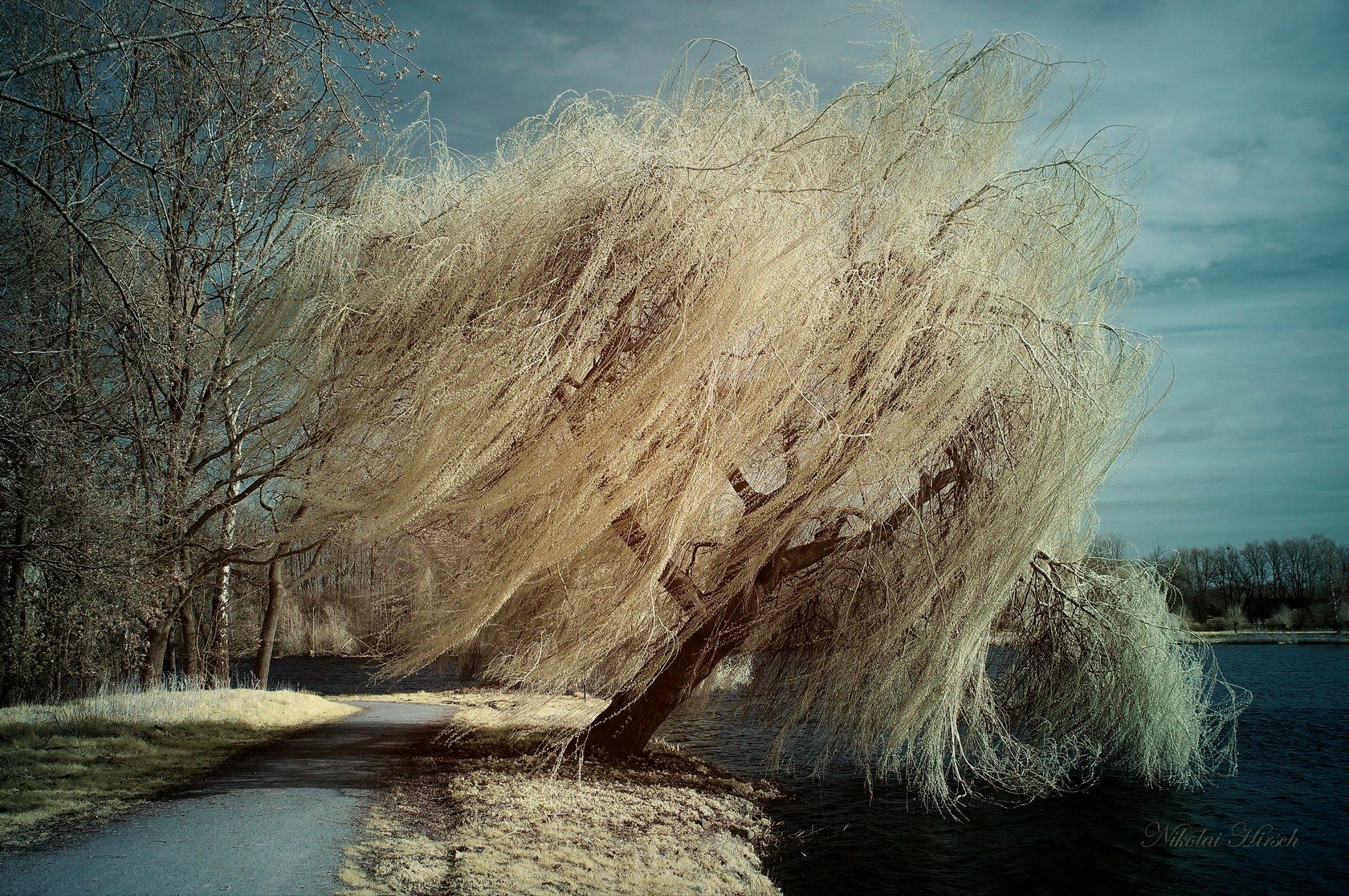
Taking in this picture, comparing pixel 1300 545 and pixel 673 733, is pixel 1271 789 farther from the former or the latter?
pixel 1300 545

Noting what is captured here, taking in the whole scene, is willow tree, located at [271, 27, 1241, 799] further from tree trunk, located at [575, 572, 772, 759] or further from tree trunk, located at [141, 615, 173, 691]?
tree trunk, located at [141, 615, 173, 691]

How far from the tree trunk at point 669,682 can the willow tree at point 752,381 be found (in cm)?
7

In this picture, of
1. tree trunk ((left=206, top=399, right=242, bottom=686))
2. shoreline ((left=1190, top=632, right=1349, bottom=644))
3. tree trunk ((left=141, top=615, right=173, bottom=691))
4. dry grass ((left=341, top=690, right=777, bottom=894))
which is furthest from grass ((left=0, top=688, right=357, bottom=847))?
shoreline ((left=1190, top=632, right=1349, bottom=644))

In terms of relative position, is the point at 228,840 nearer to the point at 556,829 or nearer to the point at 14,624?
the point at 556,829

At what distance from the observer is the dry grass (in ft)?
14.3

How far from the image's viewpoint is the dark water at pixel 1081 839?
220 inches

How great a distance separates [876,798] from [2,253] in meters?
9.52

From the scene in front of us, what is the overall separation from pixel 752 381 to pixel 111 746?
636 centimetres

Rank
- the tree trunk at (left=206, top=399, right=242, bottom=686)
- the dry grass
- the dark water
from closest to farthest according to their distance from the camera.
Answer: the dry grass
the dark water
the tree trunk at (left=206, top=399, right=242, bottom=686)

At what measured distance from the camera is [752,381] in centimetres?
546

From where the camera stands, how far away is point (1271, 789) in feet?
26.9

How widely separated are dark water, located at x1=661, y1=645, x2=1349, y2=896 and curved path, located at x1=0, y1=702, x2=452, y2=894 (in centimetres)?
304

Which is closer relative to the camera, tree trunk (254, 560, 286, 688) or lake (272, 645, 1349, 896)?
lake (272, 645, 1349, 896)

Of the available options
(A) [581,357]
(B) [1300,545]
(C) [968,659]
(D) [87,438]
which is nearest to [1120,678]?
Answer: (C) [968,659]
